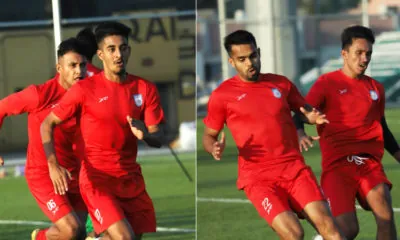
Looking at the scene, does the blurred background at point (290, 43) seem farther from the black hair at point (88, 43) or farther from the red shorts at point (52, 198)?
the red shorts at point (52, 198)

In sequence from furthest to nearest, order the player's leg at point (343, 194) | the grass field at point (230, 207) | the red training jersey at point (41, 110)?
the grass field at point (230, 207)
the red training jersey at point (41, 110)
the player's leg at point (343, 194)

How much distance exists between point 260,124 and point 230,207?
585 cm

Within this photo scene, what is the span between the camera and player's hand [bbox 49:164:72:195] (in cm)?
813

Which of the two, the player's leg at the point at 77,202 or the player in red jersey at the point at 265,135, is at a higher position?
the player in red jersey at the point at 265,135

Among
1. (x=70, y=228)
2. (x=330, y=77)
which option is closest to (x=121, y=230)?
(x=70, y=228)

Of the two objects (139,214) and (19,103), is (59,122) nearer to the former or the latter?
(139,214)

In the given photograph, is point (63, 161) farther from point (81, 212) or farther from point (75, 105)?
point (75, 105)

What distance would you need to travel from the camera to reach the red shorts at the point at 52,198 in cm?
927

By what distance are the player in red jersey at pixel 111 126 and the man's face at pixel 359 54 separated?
1750mm

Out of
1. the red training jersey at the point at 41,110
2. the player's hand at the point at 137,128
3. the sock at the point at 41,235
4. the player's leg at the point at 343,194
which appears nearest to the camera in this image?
the player's hand at the point at 137,128

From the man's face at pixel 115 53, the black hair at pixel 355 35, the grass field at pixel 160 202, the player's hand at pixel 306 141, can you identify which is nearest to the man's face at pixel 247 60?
the player's hand at pixel 306 141

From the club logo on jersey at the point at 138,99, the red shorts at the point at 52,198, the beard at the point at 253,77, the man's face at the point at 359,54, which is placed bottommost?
the red shorts at the point at 52,198

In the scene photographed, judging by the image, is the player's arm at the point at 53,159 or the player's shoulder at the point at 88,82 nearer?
the player's arm at the point at 53,159

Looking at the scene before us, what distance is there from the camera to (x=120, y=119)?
8.30 meters
